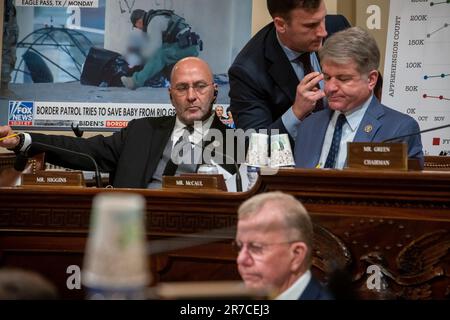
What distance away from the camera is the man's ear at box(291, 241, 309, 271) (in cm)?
278

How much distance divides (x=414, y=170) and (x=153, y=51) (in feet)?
11.8

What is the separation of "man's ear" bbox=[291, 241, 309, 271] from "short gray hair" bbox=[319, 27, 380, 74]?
1.86 m

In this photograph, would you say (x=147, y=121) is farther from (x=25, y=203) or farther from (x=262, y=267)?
(x=262, y=267)

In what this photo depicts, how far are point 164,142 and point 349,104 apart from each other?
1193mm

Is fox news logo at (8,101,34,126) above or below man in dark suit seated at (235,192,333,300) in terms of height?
above

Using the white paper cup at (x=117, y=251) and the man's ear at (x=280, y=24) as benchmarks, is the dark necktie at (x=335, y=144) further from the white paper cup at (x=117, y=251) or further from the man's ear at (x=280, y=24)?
the white paper cup at (x=117, y=251)

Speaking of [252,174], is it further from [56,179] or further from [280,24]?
[280,24]

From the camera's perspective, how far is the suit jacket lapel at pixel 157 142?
511cm

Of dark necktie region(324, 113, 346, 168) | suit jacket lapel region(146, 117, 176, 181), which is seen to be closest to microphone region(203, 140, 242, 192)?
suit jacket lapel region(146, 117, 176, 181)

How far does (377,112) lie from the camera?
176 inches

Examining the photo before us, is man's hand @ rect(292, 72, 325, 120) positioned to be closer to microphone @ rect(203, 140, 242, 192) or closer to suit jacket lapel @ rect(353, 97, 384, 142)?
microphone @ rect(203, 140, 242, 192)

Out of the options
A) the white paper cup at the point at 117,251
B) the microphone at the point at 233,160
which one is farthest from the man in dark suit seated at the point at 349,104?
the white paper cup at the point at 117,251

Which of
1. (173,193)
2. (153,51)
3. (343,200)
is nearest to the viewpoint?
(343,200)

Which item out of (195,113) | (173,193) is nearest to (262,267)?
(173,193)
